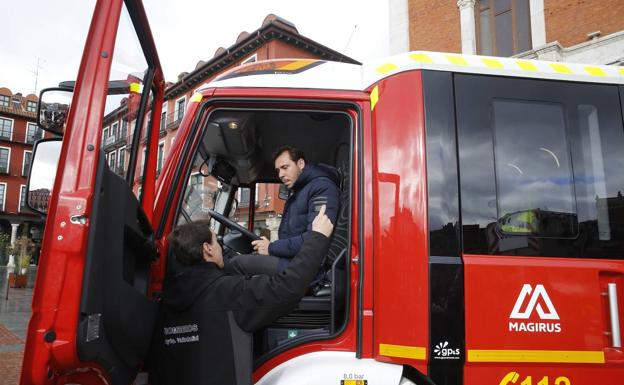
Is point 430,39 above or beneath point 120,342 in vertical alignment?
above

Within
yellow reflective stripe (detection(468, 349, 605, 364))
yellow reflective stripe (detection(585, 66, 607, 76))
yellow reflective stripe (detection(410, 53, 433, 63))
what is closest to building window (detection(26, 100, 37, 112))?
yellow reflective stripe (detection(410, 53, 433, 63))

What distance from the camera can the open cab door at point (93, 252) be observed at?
149 centimetres

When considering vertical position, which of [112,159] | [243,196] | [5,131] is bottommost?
[112,159]

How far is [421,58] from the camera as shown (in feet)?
7.13

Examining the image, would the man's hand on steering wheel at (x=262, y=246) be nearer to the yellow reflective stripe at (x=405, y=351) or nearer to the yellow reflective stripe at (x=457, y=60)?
the yellow reflective stripe at (x=405, y=351)

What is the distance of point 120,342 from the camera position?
1.78 m

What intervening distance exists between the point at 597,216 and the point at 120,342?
222 centimetres

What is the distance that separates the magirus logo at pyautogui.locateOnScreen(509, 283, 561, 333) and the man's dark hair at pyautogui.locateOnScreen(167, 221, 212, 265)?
4.81ft

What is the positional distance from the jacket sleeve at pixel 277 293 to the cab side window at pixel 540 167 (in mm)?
723

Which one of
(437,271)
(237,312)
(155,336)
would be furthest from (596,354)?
(155,336)

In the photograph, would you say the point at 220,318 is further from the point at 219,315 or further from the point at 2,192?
the point at 2,192

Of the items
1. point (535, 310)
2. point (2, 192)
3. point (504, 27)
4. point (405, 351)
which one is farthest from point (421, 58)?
point (2, 192)

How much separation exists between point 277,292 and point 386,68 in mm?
1239

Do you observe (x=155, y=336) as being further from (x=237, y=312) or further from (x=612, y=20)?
(x=612, y=20)
